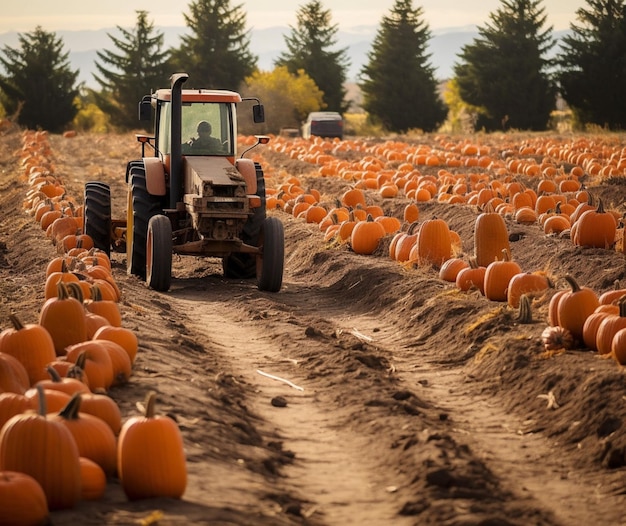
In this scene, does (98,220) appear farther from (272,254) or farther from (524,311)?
(524,311)

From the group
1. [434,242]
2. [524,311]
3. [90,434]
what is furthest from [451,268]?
[90,434]

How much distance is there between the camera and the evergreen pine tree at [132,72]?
66.1 meters

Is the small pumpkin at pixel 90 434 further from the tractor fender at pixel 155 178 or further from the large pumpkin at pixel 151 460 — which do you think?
the tractor fender at pixel 155 178

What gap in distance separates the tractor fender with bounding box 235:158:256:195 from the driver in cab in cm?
36

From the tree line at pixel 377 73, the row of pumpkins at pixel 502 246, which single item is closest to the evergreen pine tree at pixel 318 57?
the tree line at pixel 377 73

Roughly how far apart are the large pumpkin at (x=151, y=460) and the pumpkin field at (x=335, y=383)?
0.4 inches

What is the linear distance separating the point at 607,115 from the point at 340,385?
49251mm

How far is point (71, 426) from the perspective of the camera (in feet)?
18.4

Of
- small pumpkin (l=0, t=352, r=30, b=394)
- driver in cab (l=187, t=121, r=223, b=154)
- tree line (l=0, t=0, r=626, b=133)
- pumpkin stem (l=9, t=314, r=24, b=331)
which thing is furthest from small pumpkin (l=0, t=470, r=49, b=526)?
tree line (l=0, t=0, r=626, b=133)

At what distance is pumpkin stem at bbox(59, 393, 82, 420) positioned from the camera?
5.52 meters

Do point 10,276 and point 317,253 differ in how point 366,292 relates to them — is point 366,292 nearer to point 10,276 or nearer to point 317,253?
point 317,253

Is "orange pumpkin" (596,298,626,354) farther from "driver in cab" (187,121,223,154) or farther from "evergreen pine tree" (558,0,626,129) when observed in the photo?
"evergreen pine tree" (558,0,626,129)

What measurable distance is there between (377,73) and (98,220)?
169 ft

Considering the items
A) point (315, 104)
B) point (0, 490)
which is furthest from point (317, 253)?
point (315, 104)
